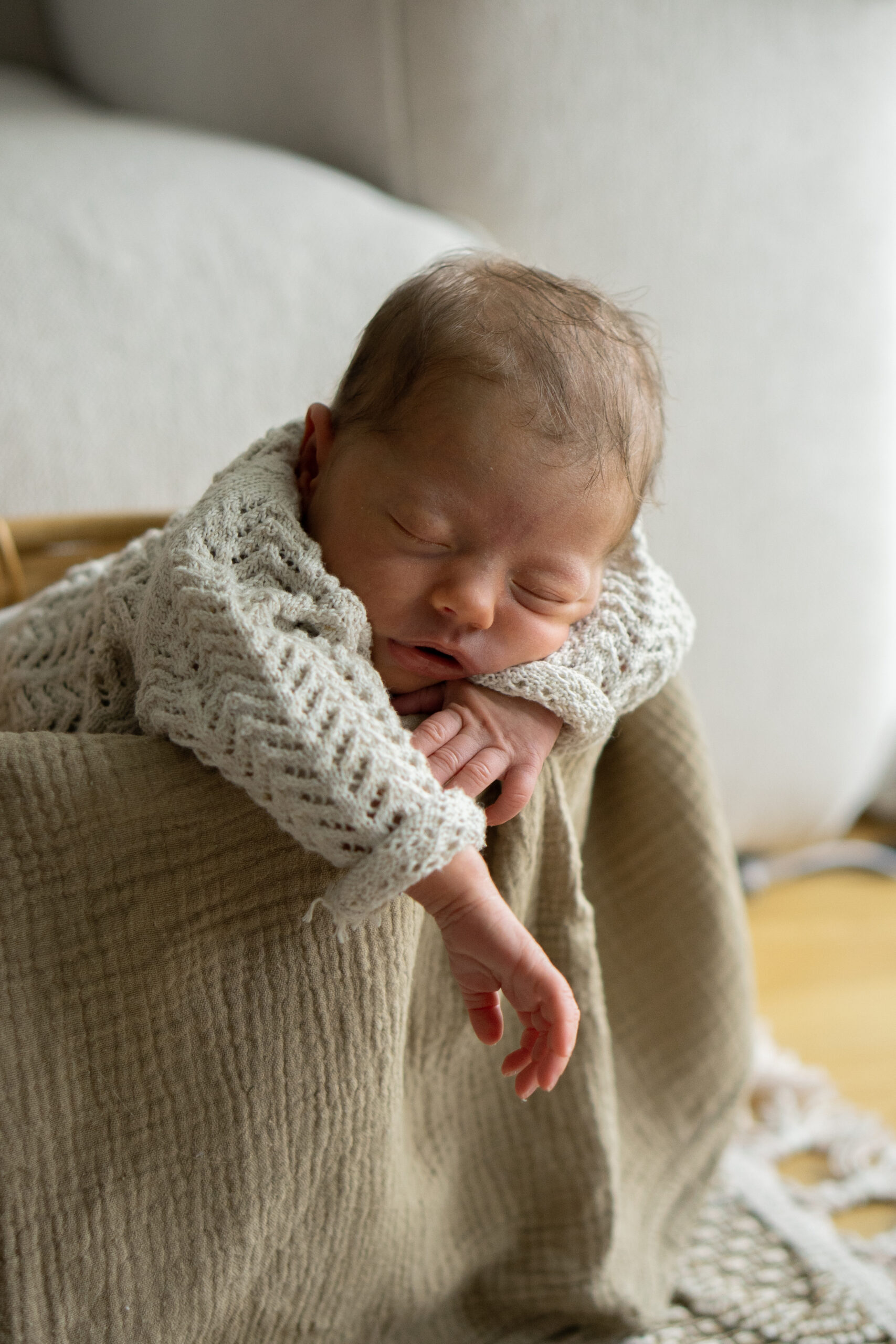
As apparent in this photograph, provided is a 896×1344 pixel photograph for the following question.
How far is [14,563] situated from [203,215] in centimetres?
41

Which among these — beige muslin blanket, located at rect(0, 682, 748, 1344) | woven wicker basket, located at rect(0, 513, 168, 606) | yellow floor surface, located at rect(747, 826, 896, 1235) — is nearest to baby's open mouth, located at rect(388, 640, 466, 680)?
beige muslin blanket, located at rect(0, 682, 748, 1344)

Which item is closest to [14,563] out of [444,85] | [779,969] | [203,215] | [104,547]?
[104,547]

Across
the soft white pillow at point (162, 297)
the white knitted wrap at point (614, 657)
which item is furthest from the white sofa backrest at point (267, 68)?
the white knitted wrap at point (614, 657)

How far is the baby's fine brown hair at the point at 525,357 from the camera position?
623 mm

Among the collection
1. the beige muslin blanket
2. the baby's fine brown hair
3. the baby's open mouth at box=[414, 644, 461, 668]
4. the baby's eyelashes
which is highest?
the baby's fine brown hair

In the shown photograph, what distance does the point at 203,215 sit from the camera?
107 cm

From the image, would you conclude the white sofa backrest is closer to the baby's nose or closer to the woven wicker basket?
the woven wicker basket

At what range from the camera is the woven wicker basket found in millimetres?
930

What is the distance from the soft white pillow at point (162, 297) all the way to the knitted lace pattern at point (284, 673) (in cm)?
28

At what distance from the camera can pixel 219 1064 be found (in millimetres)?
590

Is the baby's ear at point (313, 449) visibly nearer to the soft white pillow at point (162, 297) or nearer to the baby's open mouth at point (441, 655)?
the baby's open mouth at point (441, 655)

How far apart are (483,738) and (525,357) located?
0.22 m

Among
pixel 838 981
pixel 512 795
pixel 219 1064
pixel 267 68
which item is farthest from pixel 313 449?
pixel 838 981

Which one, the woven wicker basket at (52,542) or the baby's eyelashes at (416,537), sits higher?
the baby's eyelashes at (416,537)
